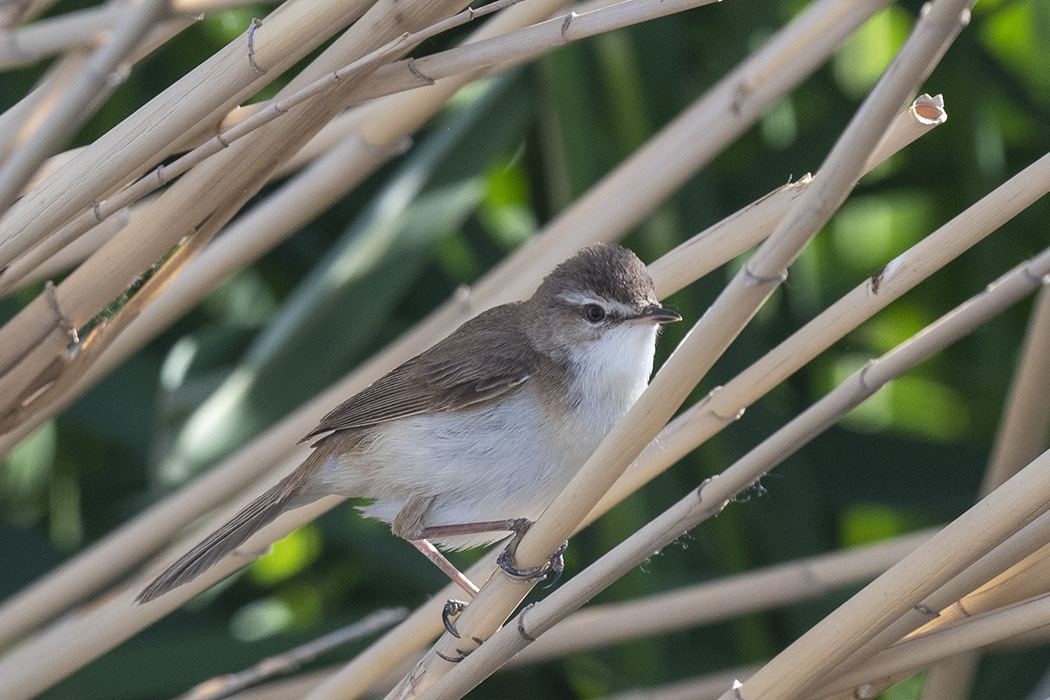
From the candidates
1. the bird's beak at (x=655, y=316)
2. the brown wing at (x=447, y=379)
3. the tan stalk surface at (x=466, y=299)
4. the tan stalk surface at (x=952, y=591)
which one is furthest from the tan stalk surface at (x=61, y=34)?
the tan stalk surface at (x=952, y=591)

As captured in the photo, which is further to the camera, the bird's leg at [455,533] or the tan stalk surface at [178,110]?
the bird's leg at [455,533]

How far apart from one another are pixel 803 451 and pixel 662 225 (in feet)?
2.19

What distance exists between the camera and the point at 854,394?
122 centimetres

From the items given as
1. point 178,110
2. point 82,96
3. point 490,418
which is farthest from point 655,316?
point 82,96

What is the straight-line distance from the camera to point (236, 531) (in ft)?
5.53

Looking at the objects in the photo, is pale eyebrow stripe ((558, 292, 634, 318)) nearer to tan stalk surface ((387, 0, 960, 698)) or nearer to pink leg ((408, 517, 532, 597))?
pink leg ((408, 517, 532, 597))

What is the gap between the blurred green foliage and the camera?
235cm

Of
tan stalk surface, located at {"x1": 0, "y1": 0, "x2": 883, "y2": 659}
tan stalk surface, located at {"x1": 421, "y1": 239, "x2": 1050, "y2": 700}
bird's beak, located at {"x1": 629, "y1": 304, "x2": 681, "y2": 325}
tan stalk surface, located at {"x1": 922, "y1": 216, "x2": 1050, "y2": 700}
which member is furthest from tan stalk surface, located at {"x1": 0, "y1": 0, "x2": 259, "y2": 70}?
tan stalk surface, located at {"x1": 922, "y1": 216, "x2": 1050, "y2": 700}

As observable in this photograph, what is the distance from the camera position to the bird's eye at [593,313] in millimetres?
1844

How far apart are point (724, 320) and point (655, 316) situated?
70 cm

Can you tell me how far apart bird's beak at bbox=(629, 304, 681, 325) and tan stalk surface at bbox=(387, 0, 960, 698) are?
55 cm

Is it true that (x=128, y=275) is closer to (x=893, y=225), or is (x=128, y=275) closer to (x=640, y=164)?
(x=640, y=164)

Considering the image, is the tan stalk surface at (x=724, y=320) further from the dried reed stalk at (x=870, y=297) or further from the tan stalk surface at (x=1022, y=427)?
the tan stalk surface at (x=1022, y=427)

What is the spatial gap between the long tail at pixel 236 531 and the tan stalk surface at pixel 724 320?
49 centimetres
